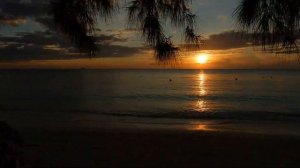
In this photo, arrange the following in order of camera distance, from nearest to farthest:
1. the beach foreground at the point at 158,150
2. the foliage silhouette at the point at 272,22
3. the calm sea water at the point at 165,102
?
1. the foliage silhouette at the point at 272,22
2. the beach foreground at the point at 158,150
3. the calm sea water at the point at 165,102

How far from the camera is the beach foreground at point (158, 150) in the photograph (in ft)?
29.1

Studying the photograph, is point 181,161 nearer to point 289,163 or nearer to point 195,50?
point 289,163

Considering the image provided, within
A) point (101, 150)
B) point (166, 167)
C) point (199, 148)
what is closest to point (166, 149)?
point (199, 148)

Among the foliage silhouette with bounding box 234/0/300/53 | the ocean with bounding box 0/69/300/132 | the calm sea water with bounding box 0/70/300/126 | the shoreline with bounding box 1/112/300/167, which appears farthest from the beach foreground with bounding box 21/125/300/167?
the calm sea water with bounding box 0/70/300/126

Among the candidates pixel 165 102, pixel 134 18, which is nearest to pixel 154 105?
pixel 165 102

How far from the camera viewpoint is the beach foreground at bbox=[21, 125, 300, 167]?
29.1 ft

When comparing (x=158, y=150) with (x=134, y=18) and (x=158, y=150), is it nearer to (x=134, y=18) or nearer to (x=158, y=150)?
(x=158, y=150)

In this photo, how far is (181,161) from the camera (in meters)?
9.23

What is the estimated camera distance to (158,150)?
35.5ft

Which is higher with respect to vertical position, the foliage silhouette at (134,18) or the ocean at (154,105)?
the foliage silhouette at (134,18)

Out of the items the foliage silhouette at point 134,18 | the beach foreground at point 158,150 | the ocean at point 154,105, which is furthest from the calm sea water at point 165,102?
the foliage silhouette at point 134,18

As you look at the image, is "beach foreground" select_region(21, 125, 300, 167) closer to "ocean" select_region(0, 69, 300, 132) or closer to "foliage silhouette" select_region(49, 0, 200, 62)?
"foliage silhouette" select_region(49, 0, 200, 62)

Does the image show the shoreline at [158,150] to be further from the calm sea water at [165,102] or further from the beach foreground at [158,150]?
the calm sea water at [165,102]

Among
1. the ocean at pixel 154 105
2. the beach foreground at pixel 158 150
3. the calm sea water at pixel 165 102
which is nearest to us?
the beach foreground at pixel 158 150
